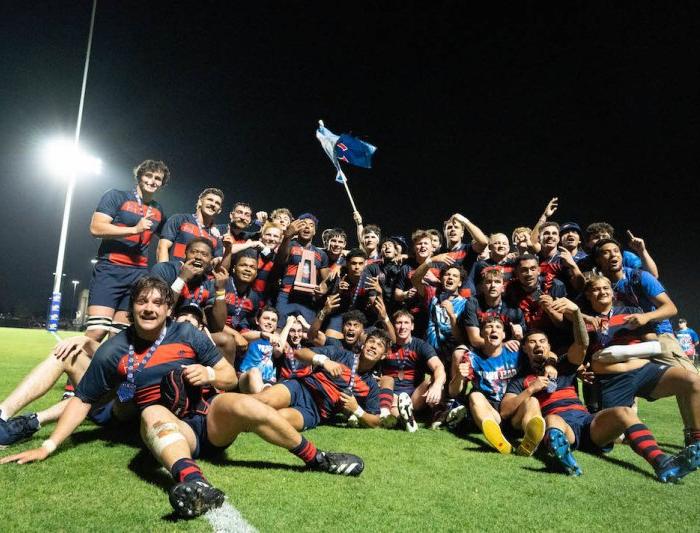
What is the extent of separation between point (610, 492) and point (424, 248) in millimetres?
4351

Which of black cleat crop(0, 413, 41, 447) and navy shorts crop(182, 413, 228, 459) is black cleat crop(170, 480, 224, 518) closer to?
navy shorts crop(182, 413, 228, 459)

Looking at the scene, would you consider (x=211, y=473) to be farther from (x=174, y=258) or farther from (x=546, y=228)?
(x=546, y=228)

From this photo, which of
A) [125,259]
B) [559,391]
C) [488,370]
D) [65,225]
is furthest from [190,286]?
[65,225]

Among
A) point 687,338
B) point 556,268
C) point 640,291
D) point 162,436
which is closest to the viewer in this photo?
point 162,436

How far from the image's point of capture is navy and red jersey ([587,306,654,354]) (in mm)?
5207

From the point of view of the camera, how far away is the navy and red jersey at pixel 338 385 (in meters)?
4.99

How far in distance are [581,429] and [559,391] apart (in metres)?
0.44

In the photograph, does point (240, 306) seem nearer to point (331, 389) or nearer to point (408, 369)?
point (331, 389)

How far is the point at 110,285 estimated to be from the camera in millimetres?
5699

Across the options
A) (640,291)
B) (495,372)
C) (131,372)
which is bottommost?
(495,372)

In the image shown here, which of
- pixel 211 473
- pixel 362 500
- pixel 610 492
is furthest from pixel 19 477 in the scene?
pixel 610 492

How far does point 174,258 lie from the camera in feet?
19.7

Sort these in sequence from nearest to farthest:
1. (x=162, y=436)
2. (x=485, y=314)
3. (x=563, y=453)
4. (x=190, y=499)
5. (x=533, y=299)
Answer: (x=190, y=499)
(x=162, y=436)
(x=563, y=453)
(x=485, y=314)
(x=533, y=299)

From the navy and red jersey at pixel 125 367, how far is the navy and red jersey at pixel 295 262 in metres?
3.58
